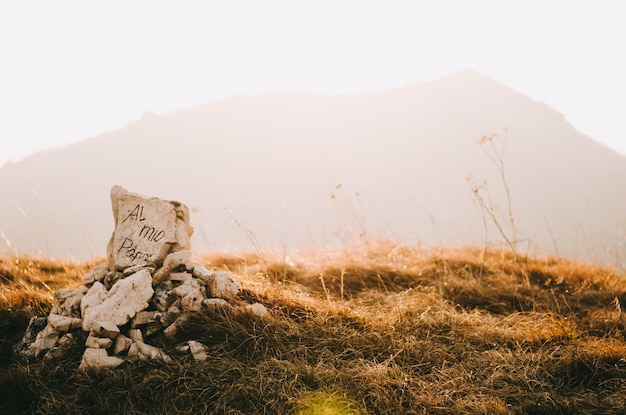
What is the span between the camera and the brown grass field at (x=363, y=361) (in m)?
2.59

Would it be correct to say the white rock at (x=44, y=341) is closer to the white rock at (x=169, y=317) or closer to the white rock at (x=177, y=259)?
the white rock at (x=169, y=317)

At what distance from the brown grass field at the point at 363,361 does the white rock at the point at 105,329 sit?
0.85 ft

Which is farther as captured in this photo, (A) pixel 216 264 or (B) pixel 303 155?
(B) pixel 303 155

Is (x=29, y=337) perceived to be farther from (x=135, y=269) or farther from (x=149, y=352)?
(x=149, y=352)

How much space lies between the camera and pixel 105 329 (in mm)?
2939

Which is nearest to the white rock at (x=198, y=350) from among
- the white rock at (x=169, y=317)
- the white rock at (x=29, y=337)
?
the white rock at (x=169, y=317)

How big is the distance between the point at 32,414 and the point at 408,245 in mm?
5202

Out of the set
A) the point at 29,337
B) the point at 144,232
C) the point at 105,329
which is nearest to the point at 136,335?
the point at 105,329

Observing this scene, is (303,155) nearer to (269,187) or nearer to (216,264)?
(269,187)

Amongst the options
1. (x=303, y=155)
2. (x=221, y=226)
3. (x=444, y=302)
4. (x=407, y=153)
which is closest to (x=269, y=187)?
(x=303, y=155)

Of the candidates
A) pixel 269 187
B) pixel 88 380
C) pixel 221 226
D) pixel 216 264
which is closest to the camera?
pixel 88 380

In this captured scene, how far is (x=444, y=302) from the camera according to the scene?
4.22 m

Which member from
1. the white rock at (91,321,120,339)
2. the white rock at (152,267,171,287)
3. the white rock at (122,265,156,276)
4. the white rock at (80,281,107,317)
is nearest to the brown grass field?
the white rock at (91,321,120,339)

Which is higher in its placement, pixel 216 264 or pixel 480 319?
pixel 216 264
